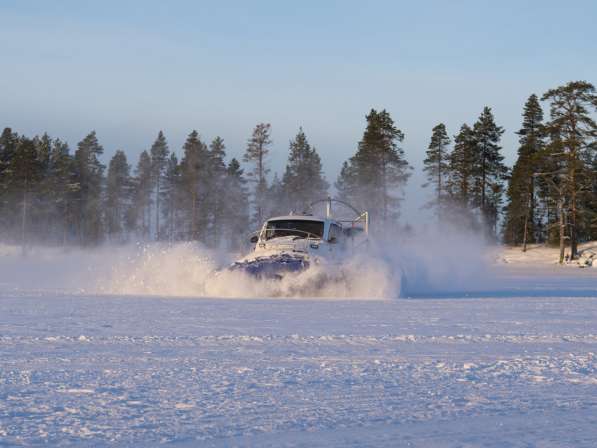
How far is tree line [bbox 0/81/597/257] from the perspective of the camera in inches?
1881

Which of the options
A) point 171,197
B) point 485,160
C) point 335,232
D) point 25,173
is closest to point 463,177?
point 485,160

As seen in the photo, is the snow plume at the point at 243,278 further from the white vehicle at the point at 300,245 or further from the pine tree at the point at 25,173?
the pine tree at the point at 25,173

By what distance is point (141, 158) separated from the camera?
8844 centimetres

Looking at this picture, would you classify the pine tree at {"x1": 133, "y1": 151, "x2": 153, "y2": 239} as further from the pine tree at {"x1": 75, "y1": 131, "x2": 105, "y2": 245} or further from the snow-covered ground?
the snow-covered ground

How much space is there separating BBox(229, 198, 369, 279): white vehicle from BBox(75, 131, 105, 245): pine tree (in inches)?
2391

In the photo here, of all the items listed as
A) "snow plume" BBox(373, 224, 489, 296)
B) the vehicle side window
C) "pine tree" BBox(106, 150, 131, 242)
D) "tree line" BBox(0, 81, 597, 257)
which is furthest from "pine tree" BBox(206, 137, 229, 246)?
the vehicle side window

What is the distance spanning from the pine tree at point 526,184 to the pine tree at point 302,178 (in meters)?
16.1

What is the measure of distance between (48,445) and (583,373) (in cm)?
498

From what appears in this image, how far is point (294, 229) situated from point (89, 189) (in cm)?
6435

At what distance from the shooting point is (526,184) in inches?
2251

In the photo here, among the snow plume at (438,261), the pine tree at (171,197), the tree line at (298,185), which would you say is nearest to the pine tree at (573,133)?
the tree line at (298,185)

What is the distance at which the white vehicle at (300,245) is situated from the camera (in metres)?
Answer: 16.8

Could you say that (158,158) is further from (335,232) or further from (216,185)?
(335,232)

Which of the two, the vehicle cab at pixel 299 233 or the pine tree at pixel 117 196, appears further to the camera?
the pine tree at pixel 117 196
